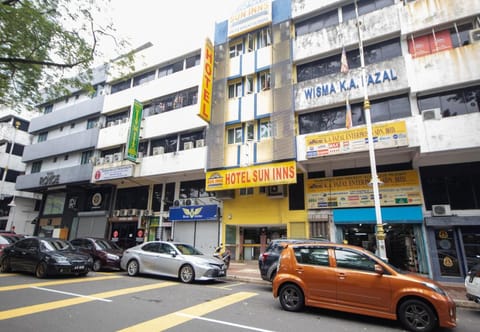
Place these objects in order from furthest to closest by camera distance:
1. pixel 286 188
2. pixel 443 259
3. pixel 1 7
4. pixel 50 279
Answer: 1. pixel 286 188
2. pixel 443 259
3. pixel 50 279
4. pixel 1 7

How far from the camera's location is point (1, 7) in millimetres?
7461

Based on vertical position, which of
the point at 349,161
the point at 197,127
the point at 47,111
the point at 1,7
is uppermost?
the point at 47,111

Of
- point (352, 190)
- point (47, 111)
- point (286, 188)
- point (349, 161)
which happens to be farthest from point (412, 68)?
point (47, 111)

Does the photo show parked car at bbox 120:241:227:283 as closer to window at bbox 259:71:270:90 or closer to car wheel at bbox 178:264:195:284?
→ car wheel at bbox 178:264:195:284

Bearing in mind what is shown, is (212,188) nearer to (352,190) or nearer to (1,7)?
(352,190)

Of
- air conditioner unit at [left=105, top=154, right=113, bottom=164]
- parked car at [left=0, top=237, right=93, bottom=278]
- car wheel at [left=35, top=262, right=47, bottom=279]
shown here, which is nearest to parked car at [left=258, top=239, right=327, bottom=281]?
parked car at [left=0, top=237, right=93, bottom=278]

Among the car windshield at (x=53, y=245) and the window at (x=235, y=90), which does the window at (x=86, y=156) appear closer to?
the window at (x=235, y=90)

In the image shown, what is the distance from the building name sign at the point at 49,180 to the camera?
2388 centimetres

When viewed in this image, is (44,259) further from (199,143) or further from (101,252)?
(199,143)

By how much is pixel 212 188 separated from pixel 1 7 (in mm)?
11743

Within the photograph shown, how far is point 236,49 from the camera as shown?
63.2 ft

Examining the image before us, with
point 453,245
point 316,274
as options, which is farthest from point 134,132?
point 453,245

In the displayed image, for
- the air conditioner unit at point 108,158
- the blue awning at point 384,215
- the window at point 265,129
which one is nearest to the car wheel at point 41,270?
the window at point 265,129

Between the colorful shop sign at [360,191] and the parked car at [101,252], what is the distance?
10.2 meters
